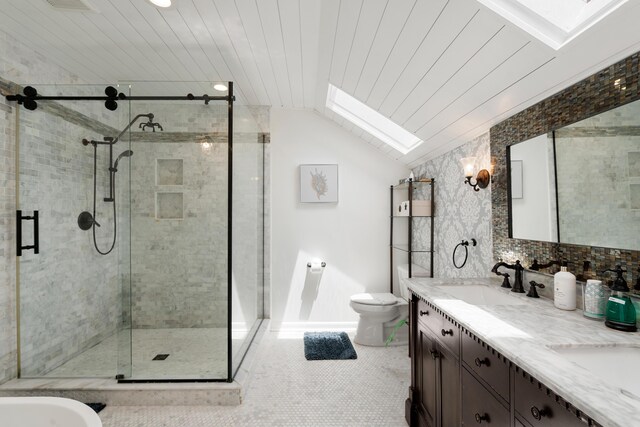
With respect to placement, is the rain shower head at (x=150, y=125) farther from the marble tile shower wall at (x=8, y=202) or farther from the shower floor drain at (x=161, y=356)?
the shower floor drain at (x=161, y=356)

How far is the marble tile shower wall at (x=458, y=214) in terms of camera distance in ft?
7.09

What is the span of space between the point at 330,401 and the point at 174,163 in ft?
6.77

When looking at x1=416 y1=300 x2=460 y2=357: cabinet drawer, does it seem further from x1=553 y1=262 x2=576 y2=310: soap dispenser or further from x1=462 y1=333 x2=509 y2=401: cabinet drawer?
x1=553 y1=262 x2=576 y2=310: soap dispenser

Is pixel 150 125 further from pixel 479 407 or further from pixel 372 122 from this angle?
pixel 479 407

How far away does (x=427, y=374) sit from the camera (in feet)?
5.51

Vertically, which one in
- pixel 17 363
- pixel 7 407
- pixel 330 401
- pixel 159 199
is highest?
pixel 159 199

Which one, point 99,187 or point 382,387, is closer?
point 382,387

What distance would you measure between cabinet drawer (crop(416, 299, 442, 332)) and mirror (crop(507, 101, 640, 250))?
704 millimetres

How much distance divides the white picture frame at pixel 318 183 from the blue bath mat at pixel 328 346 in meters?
1.45

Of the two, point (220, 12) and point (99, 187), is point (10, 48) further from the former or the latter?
point (220, 12)

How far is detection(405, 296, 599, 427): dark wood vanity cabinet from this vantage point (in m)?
0.83

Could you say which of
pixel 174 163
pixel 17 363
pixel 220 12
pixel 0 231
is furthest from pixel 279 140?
pixel 17 363

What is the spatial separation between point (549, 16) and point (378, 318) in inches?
100

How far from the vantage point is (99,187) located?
8.75 feet
